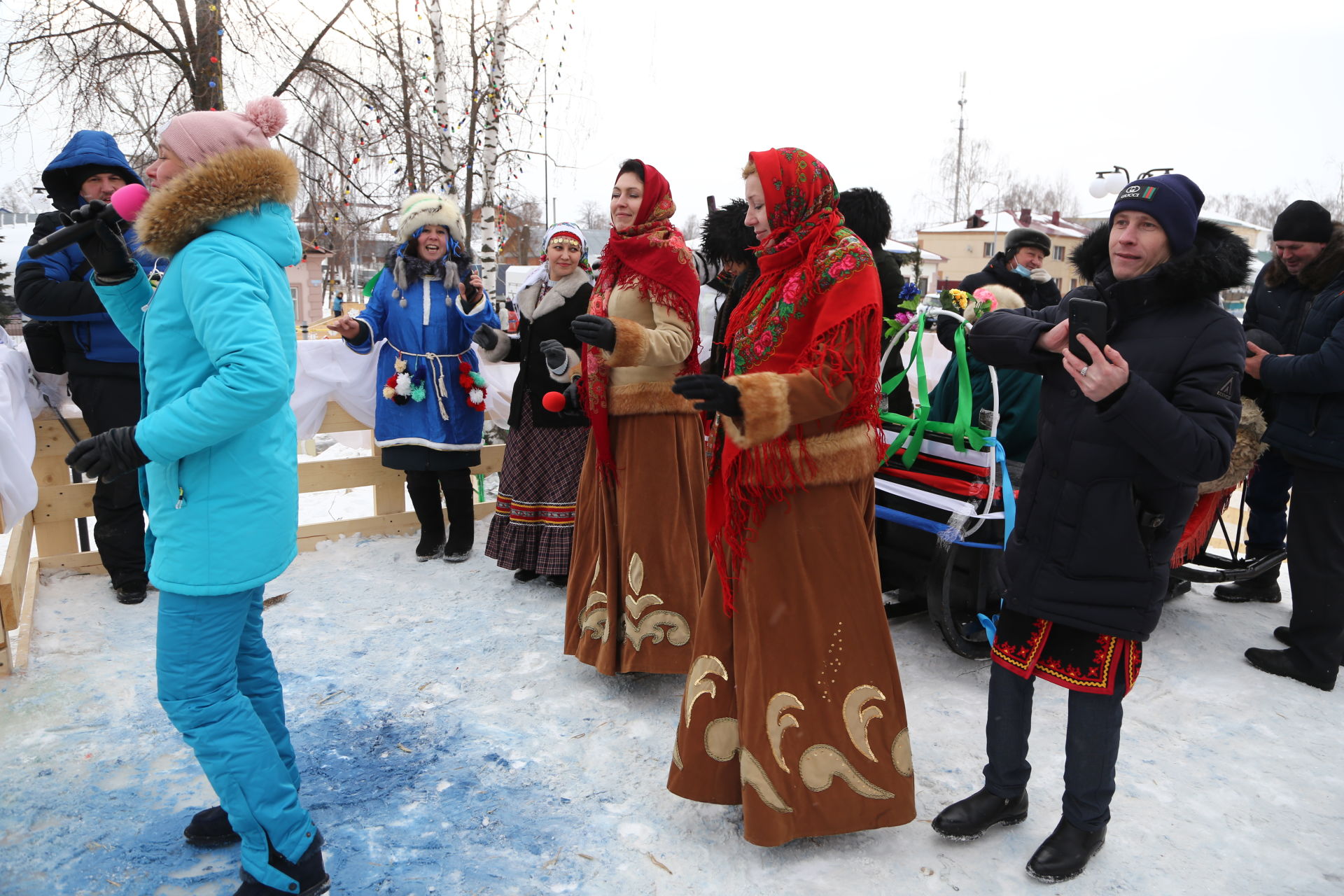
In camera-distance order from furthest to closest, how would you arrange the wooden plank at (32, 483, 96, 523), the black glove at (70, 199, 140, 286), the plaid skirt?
the plaid skirt < the wooden plank at (32, 483, 96, 523) < the black glove at (70, 199, 140, 286)

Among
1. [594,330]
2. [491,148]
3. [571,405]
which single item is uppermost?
[491,148]

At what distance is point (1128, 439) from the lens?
6.81ft

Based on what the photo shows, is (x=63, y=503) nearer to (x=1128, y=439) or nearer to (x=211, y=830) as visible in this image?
(x=211, y=830)

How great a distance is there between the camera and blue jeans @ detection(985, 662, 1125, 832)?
240 centimetres

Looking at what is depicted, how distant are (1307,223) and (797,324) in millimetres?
3052

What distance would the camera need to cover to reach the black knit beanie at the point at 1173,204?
7.13ft

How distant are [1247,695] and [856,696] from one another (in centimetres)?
230

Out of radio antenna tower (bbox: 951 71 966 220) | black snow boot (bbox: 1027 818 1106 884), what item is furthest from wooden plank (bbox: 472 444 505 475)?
radio antenna tower (bbox: 951 71 966 220)

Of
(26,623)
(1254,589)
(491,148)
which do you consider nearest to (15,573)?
(26,623)

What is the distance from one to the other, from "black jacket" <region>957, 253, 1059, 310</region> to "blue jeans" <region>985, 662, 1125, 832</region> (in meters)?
3.93

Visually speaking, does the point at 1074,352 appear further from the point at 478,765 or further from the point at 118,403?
the point at 118,403

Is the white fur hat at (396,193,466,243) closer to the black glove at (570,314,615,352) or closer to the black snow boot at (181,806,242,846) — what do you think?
the black glove at (570,314,615,352)

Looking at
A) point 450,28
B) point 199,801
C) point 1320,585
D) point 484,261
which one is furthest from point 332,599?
point 450,28

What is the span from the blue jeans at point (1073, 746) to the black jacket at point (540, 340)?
249 centimetres
